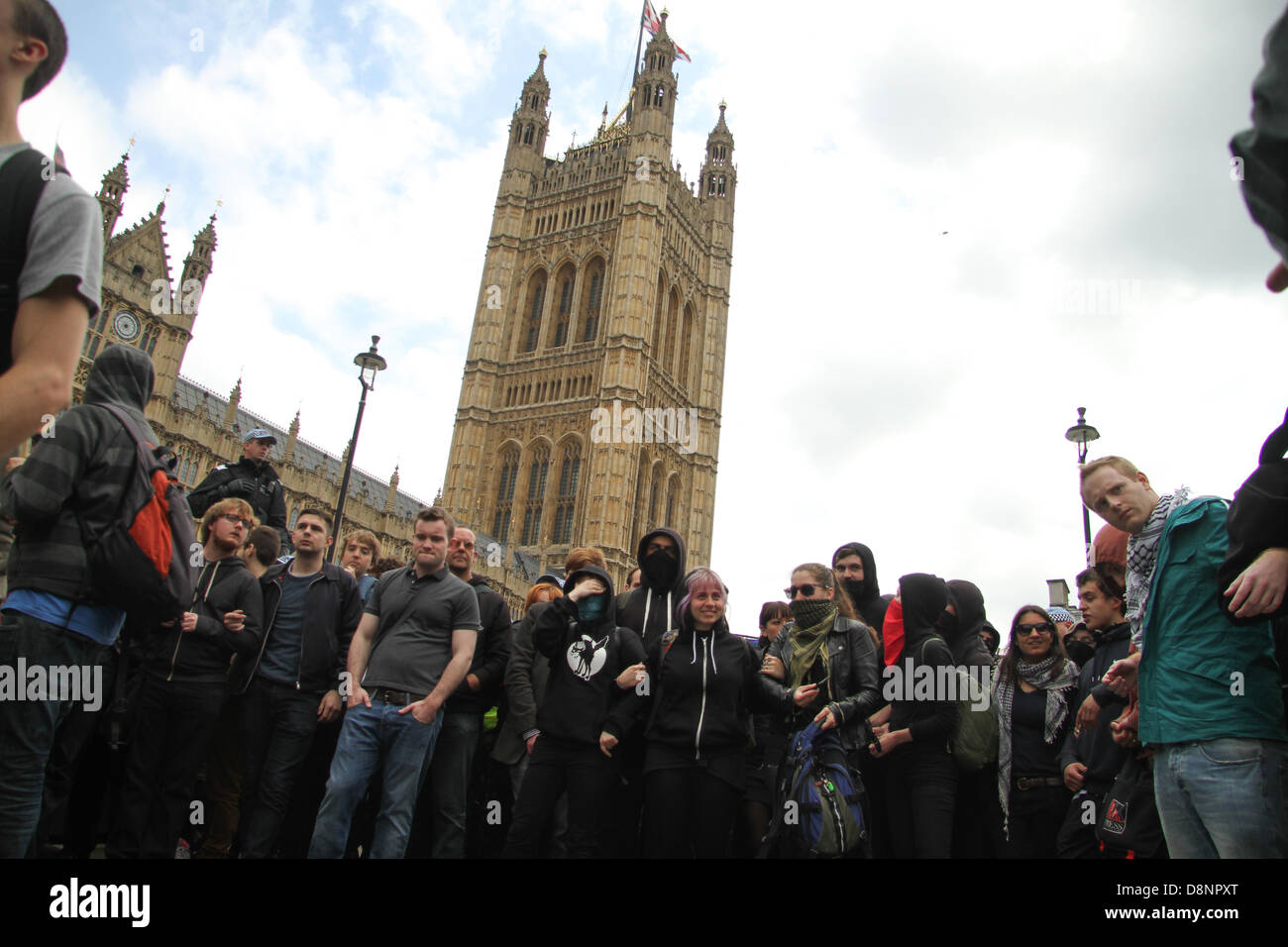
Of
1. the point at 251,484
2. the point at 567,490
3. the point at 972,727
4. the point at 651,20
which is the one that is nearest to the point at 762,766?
the point at 972,727

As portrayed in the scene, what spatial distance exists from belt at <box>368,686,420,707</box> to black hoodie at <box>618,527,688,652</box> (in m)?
1.26

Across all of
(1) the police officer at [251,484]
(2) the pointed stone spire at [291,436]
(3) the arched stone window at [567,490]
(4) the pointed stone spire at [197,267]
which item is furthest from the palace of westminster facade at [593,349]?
(1) the police officer at [251,484]

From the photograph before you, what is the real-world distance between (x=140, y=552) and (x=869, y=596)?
3.83 m

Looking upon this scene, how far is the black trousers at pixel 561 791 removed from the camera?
416 cm

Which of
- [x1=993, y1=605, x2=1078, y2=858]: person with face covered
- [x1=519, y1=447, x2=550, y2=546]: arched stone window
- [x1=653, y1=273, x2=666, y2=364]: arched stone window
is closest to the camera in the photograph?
[x1=993, y1=605, x2=1078, y2=858]: person with face covered

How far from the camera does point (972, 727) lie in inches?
173

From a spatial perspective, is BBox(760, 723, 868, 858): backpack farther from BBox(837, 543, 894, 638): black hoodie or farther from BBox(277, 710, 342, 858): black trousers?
BBox(277, 710, 342, 858): black trousers

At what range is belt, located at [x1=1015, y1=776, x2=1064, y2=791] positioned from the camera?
14.4 ft

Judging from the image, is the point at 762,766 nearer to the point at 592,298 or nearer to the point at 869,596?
the point at 869,596

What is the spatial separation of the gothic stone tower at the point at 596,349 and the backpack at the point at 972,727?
1619 inches

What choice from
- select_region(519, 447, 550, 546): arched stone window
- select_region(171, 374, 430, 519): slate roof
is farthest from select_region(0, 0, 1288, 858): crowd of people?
select_region(519, 447, 550, 546): arched stone window

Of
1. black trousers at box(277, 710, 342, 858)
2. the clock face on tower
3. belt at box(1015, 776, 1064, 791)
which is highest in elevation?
the clock face on tower

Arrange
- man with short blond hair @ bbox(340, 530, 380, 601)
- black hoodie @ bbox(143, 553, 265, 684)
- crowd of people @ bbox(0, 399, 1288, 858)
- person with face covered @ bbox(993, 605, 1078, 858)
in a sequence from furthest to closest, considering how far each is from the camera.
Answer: man with short blond hair @ bbox(340, 530, 380, 601) → black hoodie @ bbox(143, 553, 265, 684) → person with face covered @ bbox(993, 605, 1078, 858) → crowd of people @ bbox(0, 399, 1288, 858)

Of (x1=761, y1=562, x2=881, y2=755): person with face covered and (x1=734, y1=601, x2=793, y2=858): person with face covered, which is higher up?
(x1=761, y1=562, x2=881, y2=755): person with face covered
